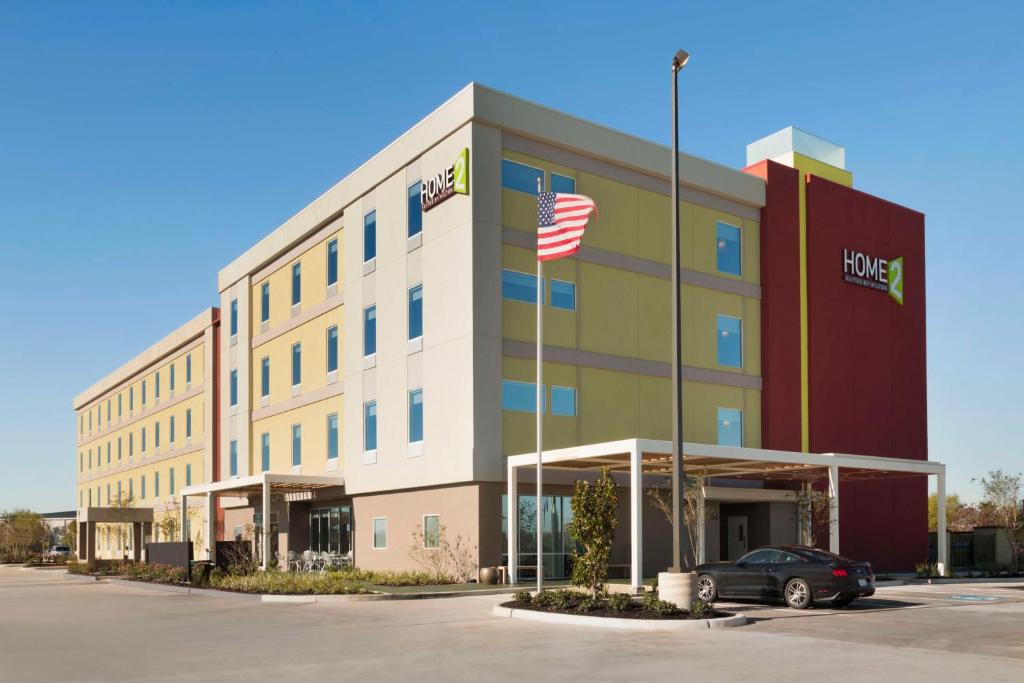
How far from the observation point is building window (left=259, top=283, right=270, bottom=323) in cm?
5059

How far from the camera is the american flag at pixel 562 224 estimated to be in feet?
90.6

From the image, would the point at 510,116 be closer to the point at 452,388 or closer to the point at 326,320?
the point at 452,388

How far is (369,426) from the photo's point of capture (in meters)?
40.4

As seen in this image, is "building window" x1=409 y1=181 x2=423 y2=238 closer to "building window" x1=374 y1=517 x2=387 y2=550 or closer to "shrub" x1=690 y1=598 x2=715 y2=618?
"building window" x1=374 y1=517 x2=387 y2=550

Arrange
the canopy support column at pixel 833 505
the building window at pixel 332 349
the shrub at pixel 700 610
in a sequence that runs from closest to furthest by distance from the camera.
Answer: the shrub at pixel 700 610 → the canopy support column at pixel 833 505 → the building window at pixel 332 349

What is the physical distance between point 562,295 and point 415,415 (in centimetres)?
661

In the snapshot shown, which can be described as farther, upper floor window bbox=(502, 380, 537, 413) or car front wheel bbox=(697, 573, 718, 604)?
upper floor window bbox=(502, 380, 537, 413)

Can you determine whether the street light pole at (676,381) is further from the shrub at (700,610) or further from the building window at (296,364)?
the building window at (296,364)

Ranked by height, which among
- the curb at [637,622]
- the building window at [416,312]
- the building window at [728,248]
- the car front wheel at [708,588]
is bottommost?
the car front wheel at [708,588]

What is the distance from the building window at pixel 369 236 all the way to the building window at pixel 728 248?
13133 mm

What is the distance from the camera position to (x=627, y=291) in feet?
125

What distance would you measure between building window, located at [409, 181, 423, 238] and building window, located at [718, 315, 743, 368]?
39.4 ft

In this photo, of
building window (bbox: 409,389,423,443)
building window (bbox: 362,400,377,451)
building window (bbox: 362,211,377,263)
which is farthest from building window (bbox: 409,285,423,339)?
building window (bbox: 362,400,377,451)

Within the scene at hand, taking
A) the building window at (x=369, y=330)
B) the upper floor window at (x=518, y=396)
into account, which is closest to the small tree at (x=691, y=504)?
the upper floor window at (x=518, y=396)
